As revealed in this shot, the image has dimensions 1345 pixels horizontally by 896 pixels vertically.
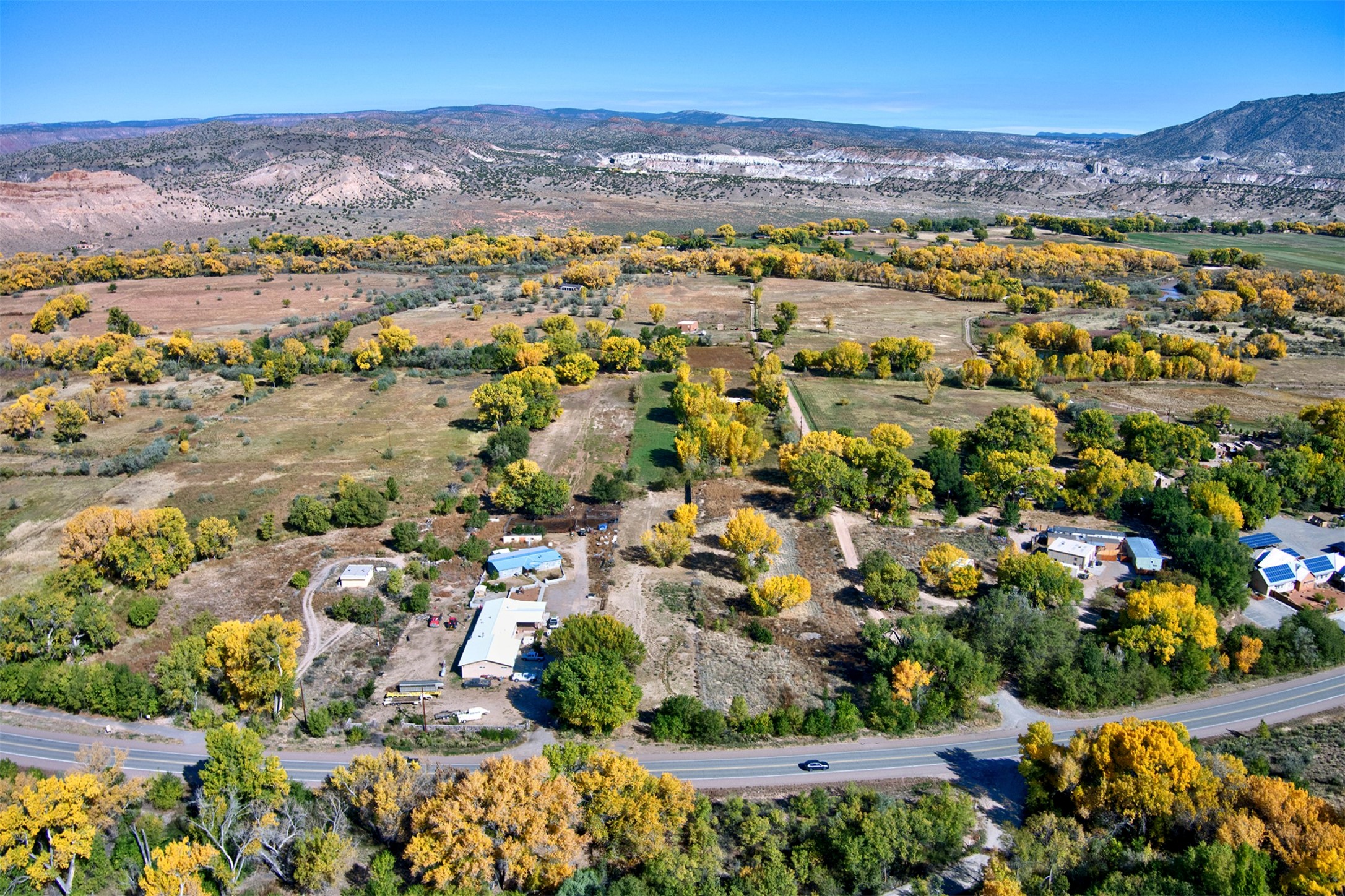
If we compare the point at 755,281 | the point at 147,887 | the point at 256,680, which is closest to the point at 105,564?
the point at 256,680

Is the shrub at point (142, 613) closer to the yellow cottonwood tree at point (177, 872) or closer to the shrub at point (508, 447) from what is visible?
the yellow cottonwood tree at point (177, 872)

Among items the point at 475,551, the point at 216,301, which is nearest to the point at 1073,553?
the point at 475,551

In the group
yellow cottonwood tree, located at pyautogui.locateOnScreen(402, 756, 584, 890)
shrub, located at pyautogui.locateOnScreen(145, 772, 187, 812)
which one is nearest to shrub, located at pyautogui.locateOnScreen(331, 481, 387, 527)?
shrub, located at pyautogui.locateOnScreen(145, 772, 187, 812)

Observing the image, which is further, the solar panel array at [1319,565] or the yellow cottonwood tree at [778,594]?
the solar panel array at [1319,565]

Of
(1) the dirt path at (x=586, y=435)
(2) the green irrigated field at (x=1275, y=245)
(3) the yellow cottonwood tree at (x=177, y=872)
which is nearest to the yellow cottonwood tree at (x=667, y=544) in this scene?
(1) the dirt path at (x=586, y=435)

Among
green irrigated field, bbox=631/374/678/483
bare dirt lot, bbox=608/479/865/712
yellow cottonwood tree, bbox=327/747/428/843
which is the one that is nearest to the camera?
yellow cottonwood tree, bbox=327/747/428/843

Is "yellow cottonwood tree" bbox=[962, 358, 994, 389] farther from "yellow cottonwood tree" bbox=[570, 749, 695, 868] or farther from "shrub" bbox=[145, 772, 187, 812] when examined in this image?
"shrub" bbox=[145, 772, 187, 812]
